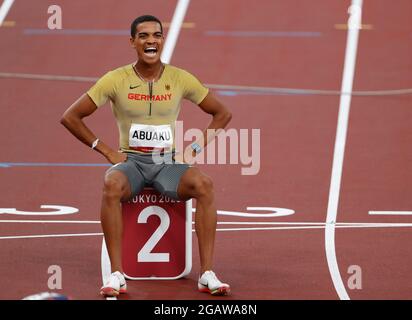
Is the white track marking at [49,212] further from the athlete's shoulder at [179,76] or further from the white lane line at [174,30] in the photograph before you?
the white lane line at [174,30]

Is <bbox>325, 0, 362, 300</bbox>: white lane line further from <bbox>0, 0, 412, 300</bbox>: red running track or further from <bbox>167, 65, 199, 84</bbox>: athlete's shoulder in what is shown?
<bbox>167, 65, 199, 84</bbox>: athlete's shoulder

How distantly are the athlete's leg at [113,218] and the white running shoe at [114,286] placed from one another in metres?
0.09

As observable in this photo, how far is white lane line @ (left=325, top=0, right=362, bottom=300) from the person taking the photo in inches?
310

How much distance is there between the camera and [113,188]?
7.40 meters

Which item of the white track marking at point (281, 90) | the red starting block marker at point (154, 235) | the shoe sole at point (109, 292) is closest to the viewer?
the shoe sole at point (109, 292)

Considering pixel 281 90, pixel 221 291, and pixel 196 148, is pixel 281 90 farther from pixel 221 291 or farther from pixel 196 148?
pixel 221 291

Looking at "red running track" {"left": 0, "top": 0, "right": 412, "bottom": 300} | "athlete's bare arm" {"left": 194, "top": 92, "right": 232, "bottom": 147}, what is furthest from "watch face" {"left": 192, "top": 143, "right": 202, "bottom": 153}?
"red running track" {"left": 0, "top": 0, "right": 412, "bottom": 300}

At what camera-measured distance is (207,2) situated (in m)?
15.4

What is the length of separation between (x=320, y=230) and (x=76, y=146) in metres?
3.12

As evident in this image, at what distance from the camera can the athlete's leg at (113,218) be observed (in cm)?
736

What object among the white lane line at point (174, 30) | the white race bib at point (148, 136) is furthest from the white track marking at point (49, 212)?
the white lane line at point (174, 30)

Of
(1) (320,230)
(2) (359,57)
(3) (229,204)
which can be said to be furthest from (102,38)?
(1) (320,230)
